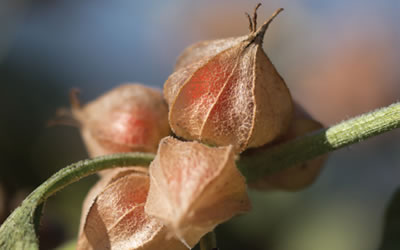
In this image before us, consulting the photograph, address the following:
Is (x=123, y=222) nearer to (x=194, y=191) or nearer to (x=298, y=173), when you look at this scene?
(x=194, y=191)

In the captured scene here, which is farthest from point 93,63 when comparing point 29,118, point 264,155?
point 264,155

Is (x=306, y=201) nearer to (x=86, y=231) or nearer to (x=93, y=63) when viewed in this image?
(x=86, y=231)

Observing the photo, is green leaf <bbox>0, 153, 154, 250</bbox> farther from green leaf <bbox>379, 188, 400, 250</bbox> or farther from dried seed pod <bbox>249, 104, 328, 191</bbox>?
green leaf <bbox>379, 188, 400, 250</bbox>

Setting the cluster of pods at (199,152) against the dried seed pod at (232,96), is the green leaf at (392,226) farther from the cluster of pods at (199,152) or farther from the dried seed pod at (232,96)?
the dried seed pod at (232,96)

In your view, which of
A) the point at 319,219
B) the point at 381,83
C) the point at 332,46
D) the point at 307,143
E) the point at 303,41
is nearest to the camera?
the point at 307,143

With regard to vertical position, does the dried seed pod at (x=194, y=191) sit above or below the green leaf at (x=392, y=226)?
above

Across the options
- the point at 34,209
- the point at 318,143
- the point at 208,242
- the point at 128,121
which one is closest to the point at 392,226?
the point at 318,143

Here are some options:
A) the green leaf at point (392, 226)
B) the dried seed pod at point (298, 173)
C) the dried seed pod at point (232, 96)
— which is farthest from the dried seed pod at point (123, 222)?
the green leaf at point (392, 226)

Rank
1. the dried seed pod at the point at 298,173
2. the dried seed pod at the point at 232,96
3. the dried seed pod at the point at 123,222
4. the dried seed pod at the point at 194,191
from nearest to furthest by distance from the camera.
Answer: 1. the dried seed pod at the point at 194,191
2. the dried seed pod at the point at 123,222
3. the dried seed pod at the point at 232,96
4. the dried seed pod at the point at 298,173
